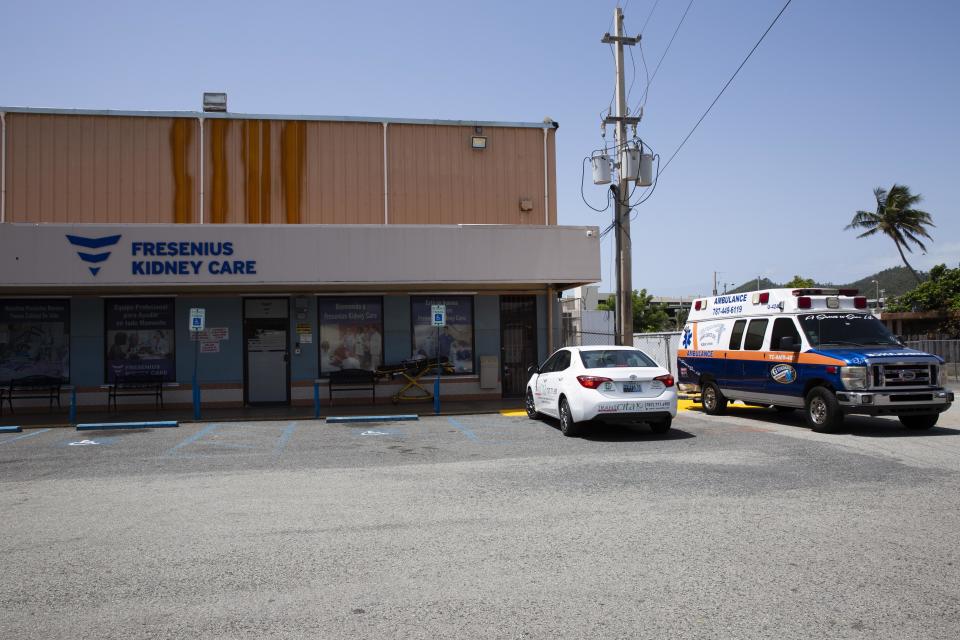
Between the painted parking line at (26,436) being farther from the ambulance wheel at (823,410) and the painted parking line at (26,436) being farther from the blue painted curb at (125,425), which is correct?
the ambulance wheel at (823,410)

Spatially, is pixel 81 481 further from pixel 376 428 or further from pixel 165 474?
pixel 376 428

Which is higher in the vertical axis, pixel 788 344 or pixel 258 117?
pixel 258 117

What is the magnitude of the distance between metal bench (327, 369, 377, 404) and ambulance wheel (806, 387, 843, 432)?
10004mm

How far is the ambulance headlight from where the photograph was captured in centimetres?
1231

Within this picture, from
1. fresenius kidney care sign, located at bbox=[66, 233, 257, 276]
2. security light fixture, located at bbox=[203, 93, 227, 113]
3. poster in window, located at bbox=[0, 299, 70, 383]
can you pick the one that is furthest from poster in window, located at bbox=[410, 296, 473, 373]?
poster in window, located at bbox=[0, 299, 70, 383]

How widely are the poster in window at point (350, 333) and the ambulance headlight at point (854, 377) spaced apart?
35.6 ft

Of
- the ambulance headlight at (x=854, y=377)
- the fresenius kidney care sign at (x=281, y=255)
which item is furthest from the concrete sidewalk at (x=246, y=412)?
the ambulance headlight at (x=854, y=377)

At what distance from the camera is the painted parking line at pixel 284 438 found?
12.1m

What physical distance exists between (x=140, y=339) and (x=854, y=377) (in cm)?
1561

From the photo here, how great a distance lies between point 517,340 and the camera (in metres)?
20.2

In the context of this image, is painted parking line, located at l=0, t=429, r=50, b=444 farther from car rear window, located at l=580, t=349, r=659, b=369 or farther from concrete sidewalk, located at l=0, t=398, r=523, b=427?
car rear window, located at l=580, t=349, r=659, b=369

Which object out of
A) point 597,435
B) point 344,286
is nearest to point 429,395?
point 344,286

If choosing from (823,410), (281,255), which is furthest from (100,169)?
(823,410)

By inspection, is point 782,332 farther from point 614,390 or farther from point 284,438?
point 284,438
